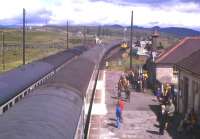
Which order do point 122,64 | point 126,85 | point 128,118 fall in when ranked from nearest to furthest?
point 128,118, point 126,85, point 122,64

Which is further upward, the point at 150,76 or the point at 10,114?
the point at 10,114

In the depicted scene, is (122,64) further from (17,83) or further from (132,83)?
(17,83)

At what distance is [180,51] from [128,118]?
52.7ft

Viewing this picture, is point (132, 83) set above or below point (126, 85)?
below

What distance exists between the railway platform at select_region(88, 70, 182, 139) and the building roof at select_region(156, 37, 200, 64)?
16.8ft

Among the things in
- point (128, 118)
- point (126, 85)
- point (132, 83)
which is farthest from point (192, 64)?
point (132, 83)

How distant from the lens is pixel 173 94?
27.3m

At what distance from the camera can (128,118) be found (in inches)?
904

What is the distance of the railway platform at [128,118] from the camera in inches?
755

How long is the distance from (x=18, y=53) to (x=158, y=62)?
48.8 metres

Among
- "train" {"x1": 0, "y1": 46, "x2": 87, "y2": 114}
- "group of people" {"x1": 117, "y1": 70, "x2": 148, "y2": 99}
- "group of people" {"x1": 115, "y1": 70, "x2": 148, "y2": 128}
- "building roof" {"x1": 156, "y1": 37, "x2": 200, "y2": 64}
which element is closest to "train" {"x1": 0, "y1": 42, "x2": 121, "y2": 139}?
"train" {"x1": 0, "y1": 46, "x2": 87, "y2": 114}

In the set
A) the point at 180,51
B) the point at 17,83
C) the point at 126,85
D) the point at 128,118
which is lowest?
the point at 128,118

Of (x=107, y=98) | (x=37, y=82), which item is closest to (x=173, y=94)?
(x=107, y=98)

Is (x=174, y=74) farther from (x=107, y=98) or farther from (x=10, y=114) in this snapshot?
(x=10, y=114)
